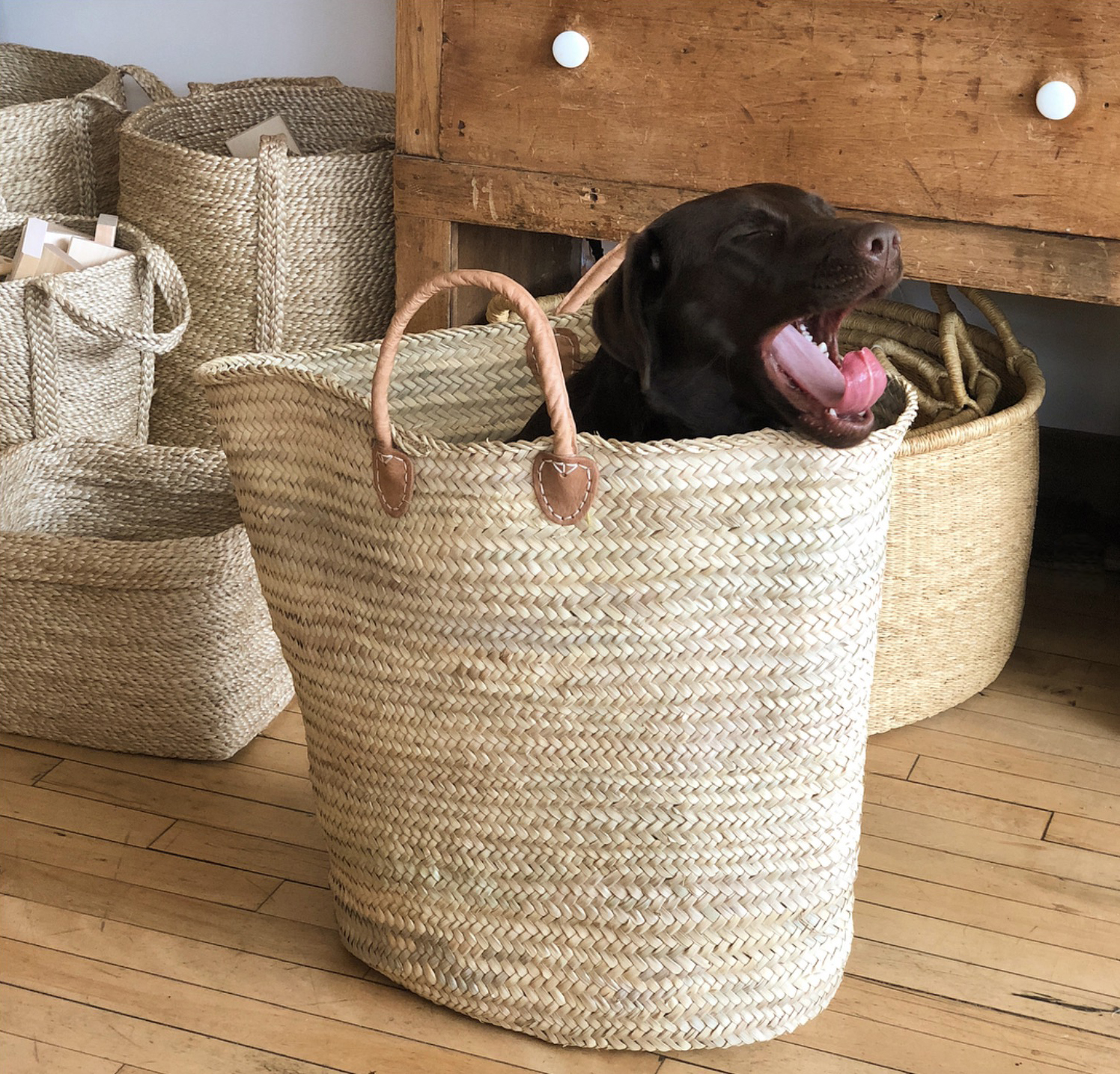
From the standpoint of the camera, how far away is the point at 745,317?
1.06m

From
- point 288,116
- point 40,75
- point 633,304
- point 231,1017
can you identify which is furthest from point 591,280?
point 40,75

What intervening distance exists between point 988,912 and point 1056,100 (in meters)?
0.80

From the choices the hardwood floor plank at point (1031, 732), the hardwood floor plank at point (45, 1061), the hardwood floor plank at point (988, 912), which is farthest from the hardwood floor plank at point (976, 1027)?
the hardwood floor plank at point (45, 1061)

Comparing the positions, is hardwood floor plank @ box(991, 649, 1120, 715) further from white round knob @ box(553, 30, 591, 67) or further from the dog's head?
white round knob @ box(553, 30, 591, 67)

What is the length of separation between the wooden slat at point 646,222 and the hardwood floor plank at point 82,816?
786mm

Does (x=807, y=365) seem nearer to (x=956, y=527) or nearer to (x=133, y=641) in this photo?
(x=956, y=527)

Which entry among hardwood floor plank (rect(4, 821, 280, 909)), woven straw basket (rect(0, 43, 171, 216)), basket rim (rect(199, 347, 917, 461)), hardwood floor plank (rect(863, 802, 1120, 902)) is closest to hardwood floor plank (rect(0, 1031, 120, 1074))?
hardwood floor plank (rect(4, 821, 280, 909))

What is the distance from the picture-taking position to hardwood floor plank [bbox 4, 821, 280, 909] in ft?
4.28

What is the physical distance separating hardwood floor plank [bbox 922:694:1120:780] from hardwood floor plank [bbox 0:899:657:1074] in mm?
666

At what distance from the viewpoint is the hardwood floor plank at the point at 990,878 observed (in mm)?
1310

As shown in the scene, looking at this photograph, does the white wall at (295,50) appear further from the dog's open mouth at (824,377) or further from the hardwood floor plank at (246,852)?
the hardwood floor plank at (246,852)

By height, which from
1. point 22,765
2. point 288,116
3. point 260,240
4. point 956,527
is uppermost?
point 288,116

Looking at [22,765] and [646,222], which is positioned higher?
[646,222]

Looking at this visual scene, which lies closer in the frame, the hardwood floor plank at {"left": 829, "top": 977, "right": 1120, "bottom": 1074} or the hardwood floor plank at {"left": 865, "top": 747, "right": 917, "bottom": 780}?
the hardwood floor plank at {"left": 829, "top": 977, "right": 1120, "bottom": 1074}
